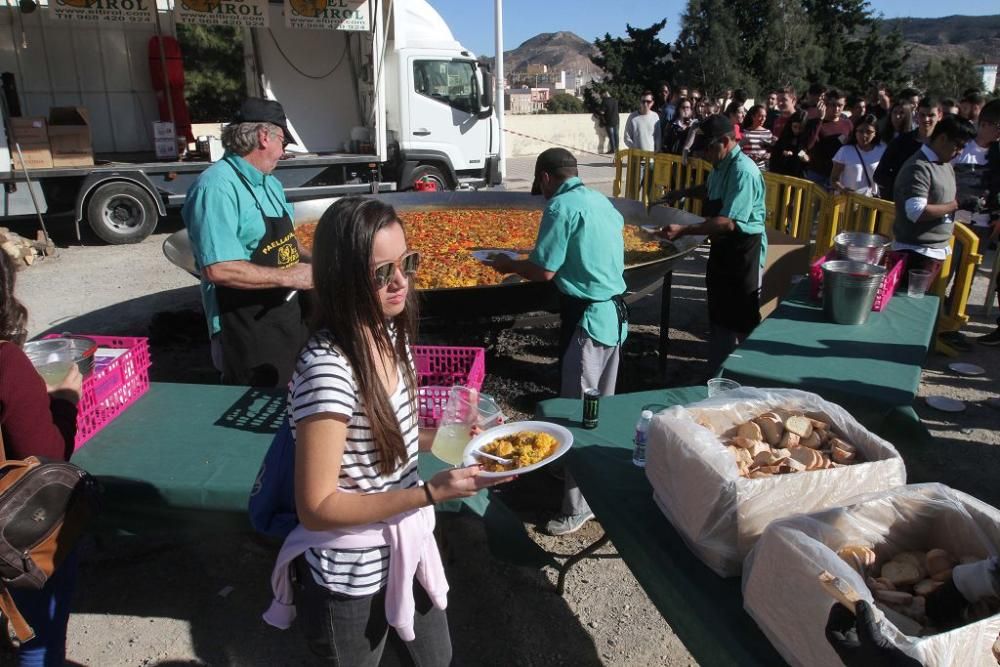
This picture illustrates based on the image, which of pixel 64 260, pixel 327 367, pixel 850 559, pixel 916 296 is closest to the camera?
pixel 327 367

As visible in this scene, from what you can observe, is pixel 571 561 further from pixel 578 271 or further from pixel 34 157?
pixel 34 157

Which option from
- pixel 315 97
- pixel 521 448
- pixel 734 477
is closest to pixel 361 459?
pixel 521 448

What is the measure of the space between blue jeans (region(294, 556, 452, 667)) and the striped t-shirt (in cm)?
4

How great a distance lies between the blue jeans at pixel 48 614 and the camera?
2143 millimetres

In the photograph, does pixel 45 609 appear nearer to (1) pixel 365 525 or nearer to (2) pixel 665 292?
(1) pixel 365 525

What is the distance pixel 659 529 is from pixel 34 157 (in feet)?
38.9

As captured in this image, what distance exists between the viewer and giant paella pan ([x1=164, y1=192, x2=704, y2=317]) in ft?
15.2

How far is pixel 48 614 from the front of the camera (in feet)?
7.20

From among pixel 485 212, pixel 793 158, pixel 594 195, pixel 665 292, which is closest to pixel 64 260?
pixel 485 212

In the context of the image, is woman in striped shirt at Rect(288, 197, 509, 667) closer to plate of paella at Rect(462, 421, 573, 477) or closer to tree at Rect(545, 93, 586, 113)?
plate of paella at Rect(462, 421, 573, 477)

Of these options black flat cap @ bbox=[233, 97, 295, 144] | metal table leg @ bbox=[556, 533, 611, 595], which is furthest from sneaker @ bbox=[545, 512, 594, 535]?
black flat cap @ bbox=[233, 97, 295, 144]

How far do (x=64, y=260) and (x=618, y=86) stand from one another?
1267 inches

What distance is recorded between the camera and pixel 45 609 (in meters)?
2.18

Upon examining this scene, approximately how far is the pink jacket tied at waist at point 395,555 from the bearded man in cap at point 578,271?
1.92m
